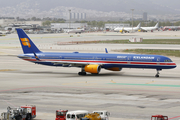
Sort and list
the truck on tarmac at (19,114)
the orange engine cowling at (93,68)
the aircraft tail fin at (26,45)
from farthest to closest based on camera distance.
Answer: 1. the aircraft tail fin at (26,45)
2. the orange engine cowling at (93,68)
3. the truck on tarmac at (19,114)

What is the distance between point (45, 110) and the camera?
28.8m

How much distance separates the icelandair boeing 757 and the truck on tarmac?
93.9 feet

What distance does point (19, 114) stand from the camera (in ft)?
79.7

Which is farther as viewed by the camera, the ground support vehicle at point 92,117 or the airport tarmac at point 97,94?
the airport tarmac at point 97,94

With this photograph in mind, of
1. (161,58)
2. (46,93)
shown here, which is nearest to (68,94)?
(46,93)

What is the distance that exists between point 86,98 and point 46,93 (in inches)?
225

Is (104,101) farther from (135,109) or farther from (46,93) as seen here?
(46,93)

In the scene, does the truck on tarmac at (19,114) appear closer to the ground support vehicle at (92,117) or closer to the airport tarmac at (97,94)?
the airport tarmac at (97,94)

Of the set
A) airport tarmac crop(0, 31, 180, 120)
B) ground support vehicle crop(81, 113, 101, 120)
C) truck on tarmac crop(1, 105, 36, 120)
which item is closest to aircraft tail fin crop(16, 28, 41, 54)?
airport tarmac crop(0, 31, 180, 120)

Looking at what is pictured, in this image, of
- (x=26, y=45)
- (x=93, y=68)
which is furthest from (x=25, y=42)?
(x=93, y=68)

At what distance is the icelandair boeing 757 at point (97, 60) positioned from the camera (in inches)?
2058

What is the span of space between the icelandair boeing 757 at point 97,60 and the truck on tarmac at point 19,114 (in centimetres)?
2863

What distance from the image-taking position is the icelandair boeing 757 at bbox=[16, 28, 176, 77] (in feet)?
172

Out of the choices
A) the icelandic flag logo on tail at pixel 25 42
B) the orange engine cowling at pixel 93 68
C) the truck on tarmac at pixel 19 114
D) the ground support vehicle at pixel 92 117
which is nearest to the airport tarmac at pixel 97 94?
the truck on tarmac at pixel 19 114
